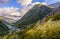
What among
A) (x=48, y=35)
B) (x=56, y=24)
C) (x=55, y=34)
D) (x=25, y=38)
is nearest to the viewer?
(x=55, y=34)

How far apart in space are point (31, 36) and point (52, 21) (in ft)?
26.7

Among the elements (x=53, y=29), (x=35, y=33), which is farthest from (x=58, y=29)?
(x=35, y=33)

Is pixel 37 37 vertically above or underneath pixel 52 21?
underneath

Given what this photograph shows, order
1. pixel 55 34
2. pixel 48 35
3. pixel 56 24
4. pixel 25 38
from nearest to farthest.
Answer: pixel 55 34 < pixel 48 35 < pixel 56 24 < pixel 25 38

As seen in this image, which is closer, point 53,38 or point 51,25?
point 53,38

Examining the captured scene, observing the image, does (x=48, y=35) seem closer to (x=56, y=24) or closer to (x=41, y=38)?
(x=41, y=38)

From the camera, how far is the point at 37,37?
48.0m

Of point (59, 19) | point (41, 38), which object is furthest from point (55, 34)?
point (59, 19)

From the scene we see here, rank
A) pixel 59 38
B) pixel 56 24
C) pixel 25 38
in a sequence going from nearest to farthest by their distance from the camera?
pixel 59 38 → pixel 56 24 → pixel 25 38

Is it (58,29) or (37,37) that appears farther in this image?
(37,37)

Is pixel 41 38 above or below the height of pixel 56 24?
below

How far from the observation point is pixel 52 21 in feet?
169

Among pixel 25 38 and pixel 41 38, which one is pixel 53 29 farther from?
pixel 25 38

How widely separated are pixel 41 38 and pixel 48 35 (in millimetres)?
2195
